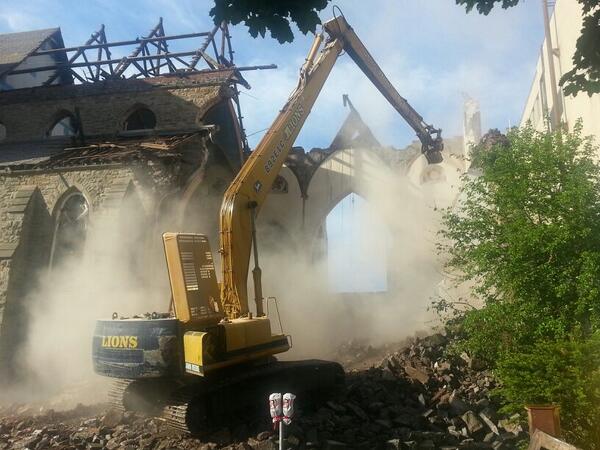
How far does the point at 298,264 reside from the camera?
2141cm

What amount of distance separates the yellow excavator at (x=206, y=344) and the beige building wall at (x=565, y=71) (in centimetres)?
613

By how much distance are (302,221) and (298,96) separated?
11346mm

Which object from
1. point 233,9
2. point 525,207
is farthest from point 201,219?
point 233,9

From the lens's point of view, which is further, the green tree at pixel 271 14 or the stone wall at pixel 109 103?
the stone wall at pixel 109 103

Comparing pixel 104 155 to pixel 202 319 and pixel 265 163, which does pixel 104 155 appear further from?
pixel 202 319

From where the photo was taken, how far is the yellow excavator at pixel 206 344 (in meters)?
Answer: 7.35

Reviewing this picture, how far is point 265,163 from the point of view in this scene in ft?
32.2

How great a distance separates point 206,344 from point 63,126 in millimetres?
17159

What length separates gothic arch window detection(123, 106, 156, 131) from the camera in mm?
19688

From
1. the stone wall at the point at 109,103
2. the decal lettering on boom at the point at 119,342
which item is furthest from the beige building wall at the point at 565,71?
the stone wall at the point at 109,103

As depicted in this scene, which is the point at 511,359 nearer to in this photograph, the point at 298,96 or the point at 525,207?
the point at 525,207

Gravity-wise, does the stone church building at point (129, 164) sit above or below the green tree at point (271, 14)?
above

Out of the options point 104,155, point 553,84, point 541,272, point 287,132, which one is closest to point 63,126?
point 104,155

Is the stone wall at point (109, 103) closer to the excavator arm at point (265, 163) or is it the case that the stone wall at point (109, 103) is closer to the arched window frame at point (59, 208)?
the arched window frame at point (59, 208)
